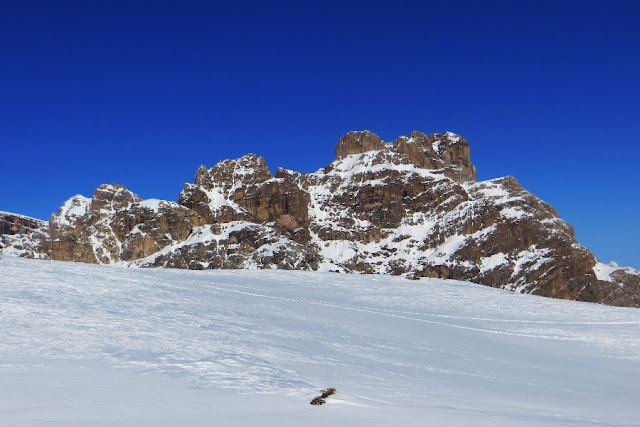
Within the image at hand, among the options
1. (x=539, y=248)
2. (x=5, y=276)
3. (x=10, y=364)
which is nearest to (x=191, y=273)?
(x=5, y=276)

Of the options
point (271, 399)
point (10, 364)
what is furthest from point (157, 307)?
point (271, 399)

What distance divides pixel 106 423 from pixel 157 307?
9.90 meters

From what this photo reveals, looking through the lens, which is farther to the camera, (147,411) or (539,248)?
(539,248)

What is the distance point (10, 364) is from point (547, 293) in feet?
623

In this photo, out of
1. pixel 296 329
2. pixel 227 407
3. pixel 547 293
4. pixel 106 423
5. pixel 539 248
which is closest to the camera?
pixel 106 423

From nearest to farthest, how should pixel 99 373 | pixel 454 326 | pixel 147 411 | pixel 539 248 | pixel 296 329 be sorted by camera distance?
pixel 147 411 → pixel 99 373 → pixel 296 329 → pixel 454 326 → pixel 539 248

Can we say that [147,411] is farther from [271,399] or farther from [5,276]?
[5,276]

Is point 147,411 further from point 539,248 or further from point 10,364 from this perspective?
point 539,248

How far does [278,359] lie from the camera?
37.1 feet

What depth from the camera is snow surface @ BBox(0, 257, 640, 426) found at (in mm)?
7406

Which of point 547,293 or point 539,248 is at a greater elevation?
point 539,248

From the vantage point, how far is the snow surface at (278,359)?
24.3 ft

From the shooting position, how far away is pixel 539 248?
195 meters

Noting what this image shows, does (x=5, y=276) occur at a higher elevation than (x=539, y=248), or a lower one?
lower
